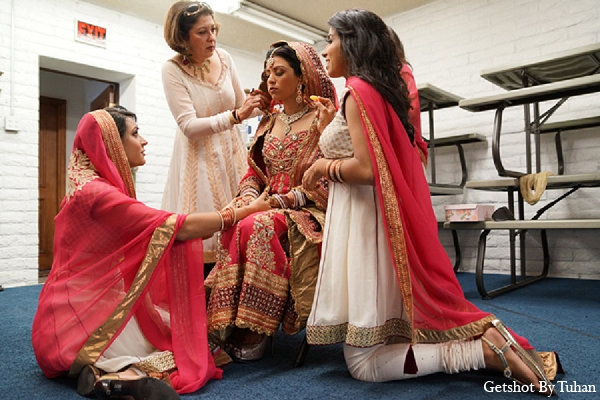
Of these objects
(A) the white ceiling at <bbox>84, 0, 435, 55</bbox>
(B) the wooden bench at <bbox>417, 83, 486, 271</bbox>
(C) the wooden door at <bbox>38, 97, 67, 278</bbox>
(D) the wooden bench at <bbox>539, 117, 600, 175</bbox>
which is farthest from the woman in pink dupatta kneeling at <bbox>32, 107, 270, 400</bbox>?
(C) the wooden door at <bbox>38, 97, 67, 278</bbox>

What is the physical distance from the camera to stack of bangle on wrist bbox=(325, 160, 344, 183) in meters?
1.43

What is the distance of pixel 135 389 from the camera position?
120 centimetres

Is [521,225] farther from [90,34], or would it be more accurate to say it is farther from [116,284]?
[90,34]

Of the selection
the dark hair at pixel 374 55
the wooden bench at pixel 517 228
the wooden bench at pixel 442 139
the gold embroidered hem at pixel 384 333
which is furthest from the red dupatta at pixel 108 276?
the wooden bench at pixel 442 139

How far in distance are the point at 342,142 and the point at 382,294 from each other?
50 cm

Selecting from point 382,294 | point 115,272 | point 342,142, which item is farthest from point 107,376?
point 342,142

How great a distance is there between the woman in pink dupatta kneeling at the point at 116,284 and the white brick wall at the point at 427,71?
2775mm

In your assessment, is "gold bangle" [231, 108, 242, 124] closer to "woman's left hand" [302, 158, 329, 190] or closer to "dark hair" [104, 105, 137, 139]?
"dark hair" [104, 105, 137, 139]

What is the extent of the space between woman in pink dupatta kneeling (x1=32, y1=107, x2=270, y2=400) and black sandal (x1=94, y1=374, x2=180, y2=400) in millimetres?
103

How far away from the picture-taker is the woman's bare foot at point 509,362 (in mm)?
1290

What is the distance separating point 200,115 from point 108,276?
98cm

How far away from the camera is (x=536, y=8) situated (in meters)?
3.81

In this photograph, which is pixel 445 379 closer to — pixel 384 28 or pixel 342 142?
pixel 342 142

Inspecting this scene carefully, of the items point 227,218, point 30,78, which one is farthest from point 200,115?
point 30,78
